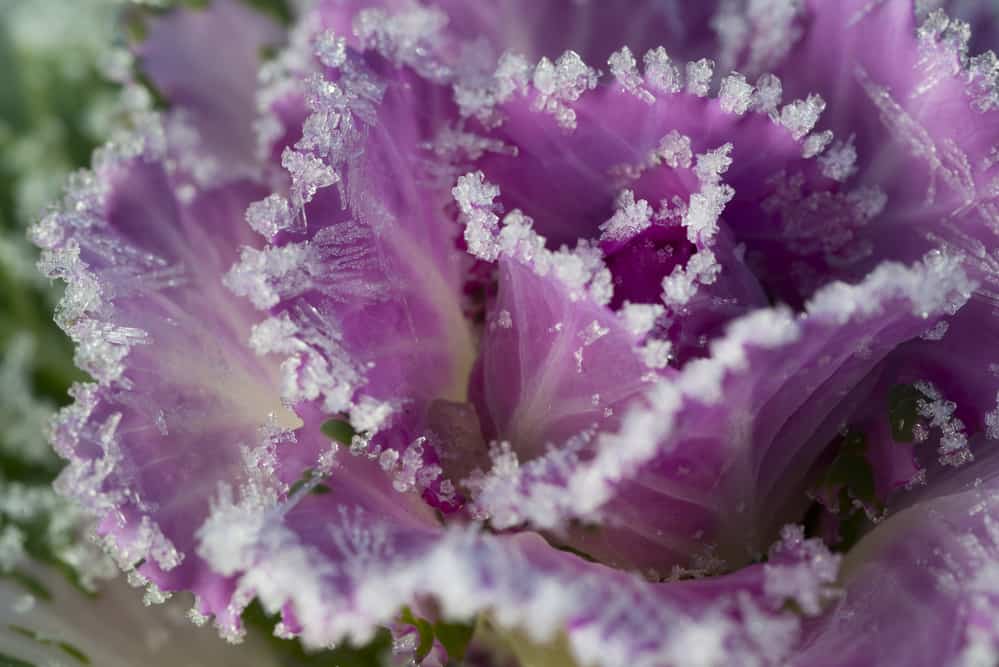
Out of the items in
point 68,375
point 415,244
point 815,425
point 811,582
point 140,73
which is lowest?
point 811,582

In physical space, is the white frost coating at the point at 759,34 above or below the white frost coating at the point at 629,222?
above

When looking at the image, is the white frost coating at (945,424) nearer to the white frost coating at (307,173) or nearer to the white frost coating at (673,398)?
the white frost coating at (673,398)

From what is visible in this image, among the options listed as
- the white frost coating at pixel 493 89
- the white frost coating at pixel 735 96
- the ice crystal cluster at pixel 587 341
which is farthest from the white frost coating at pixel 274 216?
the white frost coating at pixel 735 96

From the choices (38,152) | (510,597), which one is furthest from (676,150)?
(38,152)

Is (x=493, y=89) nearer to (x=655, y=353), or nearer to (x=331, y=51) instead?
(x=331, y=51)

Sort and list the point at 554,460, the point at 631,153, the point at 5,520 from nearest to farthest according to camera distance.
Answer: the point at 554,460 < the point at 631,153 < the point at 5,520

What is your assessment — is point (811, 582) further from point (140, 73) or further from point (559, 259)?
point (140, 73)

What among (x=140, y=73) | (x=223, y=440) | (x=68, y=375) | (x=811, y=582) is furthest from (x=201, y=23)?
(x=811, y=582)
